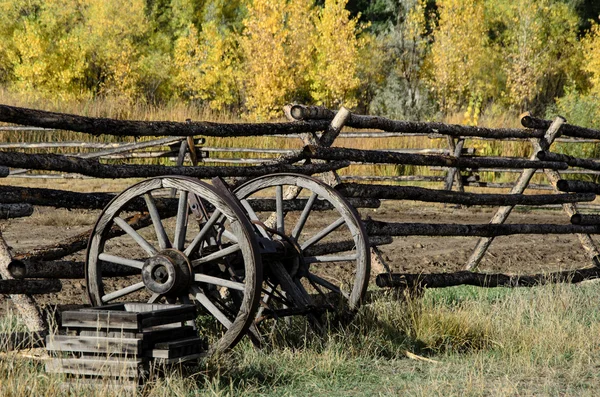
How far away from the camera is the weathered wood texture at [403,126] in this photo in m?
7.54

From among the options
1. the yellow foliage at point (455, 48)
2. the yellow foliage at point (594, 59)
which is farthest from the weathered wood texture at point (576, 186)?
the yellow foliage at point (455, 48)

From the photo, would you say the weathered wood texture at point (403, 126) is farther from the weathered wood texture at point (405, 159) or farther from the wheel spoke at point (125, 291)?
the wheel spoke at point (125, 291)

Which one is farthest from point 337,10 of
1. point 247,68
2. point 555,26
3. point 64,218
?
point 64,218

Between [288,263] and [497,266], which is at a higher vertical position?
[288,263]

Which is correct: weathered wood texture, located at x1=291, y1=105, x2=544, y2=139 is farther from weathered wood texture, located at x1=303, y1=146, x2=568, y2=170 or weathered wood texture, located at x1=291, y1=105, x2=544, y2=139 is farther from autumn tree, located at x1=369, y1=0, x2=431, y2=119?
autumn tree, located at x1=369, y1=0, x2=431, y2=119

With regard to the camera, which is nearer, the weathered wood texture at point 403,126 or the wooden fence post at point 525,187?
the weathered wood texture at point 403,126

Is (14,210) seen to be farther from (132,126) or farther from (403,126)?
(403,126)

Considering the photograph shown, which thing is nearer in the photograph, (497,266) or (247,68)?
(497,266)

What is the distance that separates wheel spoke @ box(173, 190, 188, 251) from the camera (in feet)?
18.4

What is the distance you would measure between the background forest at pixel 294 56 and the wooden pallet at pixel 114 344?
29.9m

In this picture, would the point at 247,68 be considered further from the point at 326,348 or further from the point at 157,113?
the point at 326,348

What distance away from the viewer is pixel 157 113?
79.2ft

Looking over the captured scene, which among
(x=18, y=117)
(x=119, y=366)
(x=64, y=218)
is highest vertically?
(x=18, y=117)

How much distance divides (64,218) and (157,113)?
1082 cm
